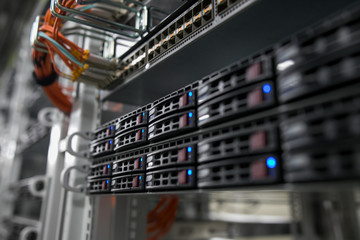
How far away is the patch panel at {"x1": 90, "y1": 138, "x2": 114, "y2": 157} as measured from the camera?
39.5 inches

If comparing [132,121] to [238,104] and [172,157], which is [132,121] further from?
[238,104]

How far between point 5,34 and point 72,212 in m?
3.73

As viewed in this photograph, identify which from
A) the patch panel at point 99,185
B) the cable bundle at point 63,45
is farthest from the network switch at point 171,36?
the patch panel at point 99,185

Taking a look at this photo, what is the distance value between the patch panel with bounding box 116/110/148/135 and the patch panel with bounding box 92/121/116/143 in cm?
4

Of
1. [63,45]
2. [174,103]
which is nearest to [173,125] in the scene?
[174,103]

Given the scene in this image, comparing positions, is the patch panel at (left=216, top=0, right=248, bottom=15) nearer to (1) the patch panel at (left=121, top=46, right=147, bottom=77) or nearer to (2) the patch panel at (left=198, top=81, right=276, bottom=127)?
(2) the patch panel at (left=198, top=81, right=276, bottom=127)

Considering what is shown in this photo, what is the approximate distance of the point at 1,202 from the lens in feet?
9.07

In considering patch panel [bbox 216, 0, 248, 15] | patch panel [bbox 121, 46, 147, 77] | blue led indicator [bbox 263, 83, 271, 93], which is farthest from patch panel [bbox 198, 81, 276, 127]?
patch panel [bbox 121, 46, 147, 77]

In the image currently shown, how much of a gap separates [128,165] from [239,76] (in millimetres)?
483

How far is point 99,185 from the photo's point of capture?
102cm

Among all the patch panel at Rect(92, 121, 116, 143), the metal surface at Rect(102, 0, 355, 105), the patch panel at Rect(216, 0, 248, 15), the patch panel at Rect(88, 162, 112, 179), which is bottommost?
the patch panel at Rect(88, 162, 112, 179)

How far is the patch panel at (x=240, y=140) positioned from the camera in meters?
0.48

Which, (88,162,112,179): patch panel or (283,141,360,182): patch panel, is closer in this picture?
(283,141,360,182): patch panel

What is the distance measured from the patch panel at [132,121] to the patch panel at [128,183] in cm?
15
